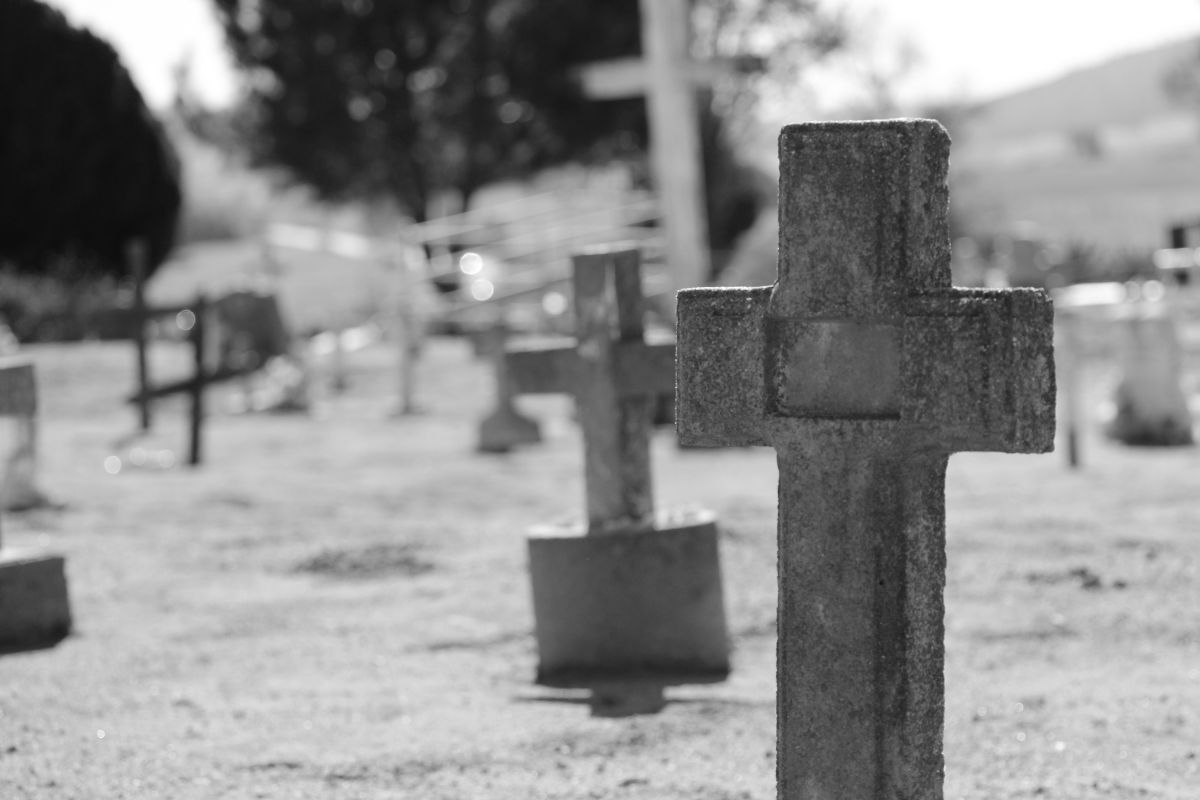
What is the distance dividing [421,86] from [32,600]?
919 inches

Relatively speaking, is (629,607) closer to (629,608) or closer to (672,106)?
(629,608)

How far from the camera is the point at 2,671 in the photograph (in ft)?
18.4

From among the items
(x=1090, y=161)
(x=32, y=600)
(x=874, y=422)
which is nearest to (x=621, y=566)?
(x=32, y=600)

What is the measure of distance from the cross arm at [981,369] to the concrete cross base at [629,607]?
7.93ft

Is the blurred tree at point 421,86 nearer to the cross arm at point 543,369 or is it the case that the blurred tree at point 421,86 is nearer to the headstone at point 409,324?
the headstone at point 409,324

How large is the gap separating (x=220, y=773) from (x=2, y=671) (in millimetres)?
1573

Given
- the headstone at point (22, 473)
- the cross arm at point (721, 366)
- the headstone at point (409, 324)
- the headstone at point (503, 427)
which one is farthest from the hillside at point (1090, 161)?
the cross arm at point (721, 366)

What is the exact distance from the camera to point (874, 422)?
317 cm

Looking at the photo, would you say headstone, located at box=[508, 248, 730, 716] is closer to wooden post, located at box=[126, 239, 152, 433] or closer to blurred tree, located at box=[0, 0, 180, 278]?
wooden post, located at box=[126, 239, 152, 433]

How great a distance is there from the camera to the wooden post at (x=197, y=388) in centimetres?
1138

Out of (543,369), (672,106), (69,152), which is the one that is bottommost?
(543,369)

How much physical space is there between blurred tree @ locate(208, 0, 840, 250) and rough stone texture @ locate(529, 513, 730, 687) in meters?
23.1

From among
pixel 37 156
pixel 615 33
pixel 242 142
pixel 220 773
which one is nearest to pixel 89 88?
pixel 37 156

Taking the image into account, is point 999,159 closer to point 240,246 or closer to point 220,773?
point 240,246
